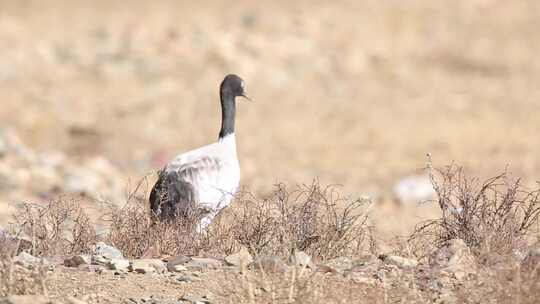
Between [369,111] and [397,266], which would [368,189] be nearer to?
[369,111]

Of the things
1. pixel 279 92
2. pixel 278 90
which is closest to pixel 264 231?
pixel 279 92

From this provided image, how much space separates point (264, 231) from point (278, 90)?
19.9 metres

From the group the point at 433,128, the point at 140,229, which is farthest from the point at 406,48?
the point at 140,229

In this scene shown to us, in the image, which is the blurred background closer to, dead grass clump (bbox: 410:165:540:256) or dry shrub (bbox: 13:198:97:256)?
dead grass clump (bbox: 410:165:540:256)

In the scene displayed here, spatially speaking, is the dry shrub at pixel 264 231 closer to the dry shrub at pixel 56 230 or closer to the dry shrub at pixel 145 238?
the dry shrub at pixel 145 238

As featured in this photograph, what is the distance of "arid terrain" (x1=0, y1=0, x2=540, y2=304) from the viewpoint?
763 inches

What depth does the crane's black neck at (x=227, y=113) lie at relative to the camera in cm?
1008

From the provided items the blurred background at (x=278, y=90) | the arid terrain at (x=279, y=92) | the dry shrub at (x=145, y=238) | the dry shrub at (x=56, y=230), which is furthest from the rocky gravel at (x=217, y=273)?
the blurred background at (x=278, y=90)

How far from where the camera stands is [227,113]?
10320 mm

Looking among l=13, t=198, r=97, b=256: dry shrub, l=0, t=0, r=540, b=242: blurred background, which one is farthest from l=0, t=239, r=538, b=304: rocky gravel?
l=0, t=0, r=540, b=242: blurred background

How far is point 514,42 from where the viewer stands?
29562 mm

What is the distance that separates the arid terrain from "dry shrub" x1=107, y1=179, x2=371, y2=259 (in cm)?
645

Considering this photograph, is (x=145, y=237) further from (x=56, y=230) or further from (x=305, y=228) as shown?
(x=305, y=228)

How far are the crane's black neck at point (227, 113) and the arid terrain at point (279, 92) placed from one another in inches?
150
